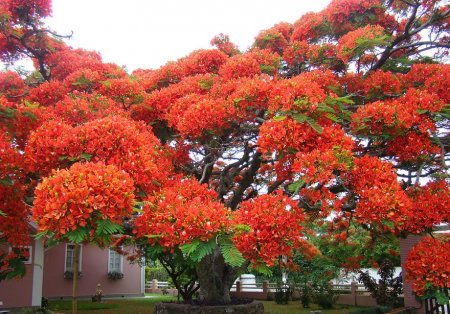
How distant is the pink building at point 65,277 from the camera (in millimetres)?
13281

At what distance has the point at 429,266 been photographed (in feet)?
18.4

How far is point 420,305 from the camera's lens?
10.7m

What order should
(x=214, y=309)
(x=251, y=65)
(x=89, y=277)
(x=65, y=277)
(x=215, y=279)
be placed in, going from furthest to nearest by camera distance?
(x=89, y=277) → (x=65, y=277) → (x=215, y=279) → (x=251, y=65) → (x=214, y=309)

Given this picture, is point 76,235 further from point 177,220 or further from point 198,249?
point 198,249

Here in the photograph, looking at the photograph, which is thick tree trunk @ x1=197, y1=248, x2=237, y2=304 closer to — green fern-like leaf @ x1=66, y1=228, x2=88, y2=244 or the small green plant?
green fern-like leaf @ x1=66, y1=228, x2=88, y2=244

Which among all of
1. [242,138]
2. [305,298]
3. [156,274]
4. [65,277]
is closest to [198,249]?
[242,138]

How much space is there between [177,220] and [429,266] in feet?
10.8

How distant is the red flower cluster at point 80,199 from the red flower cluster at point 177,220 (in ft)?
1.34

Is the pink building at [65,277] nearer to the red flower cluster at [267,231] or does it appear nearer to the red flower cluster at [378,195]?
the red flower cluster at [267,231]

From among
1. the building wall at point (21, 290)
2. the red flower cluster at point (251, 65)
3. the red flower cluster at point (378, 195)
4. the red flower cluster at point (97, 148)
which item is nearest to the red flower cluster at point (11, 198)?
the red flower cluster at point (97, 148)

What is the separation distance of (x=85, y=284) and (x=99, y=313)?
17.7 feet

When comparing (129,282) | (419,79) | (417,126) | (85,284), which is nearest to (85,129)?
(417,126)

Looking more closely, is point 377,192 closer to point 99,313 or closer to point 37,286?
point 99,313

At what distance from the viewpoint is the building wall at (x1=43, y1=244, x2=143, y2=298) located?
55.1 ft
